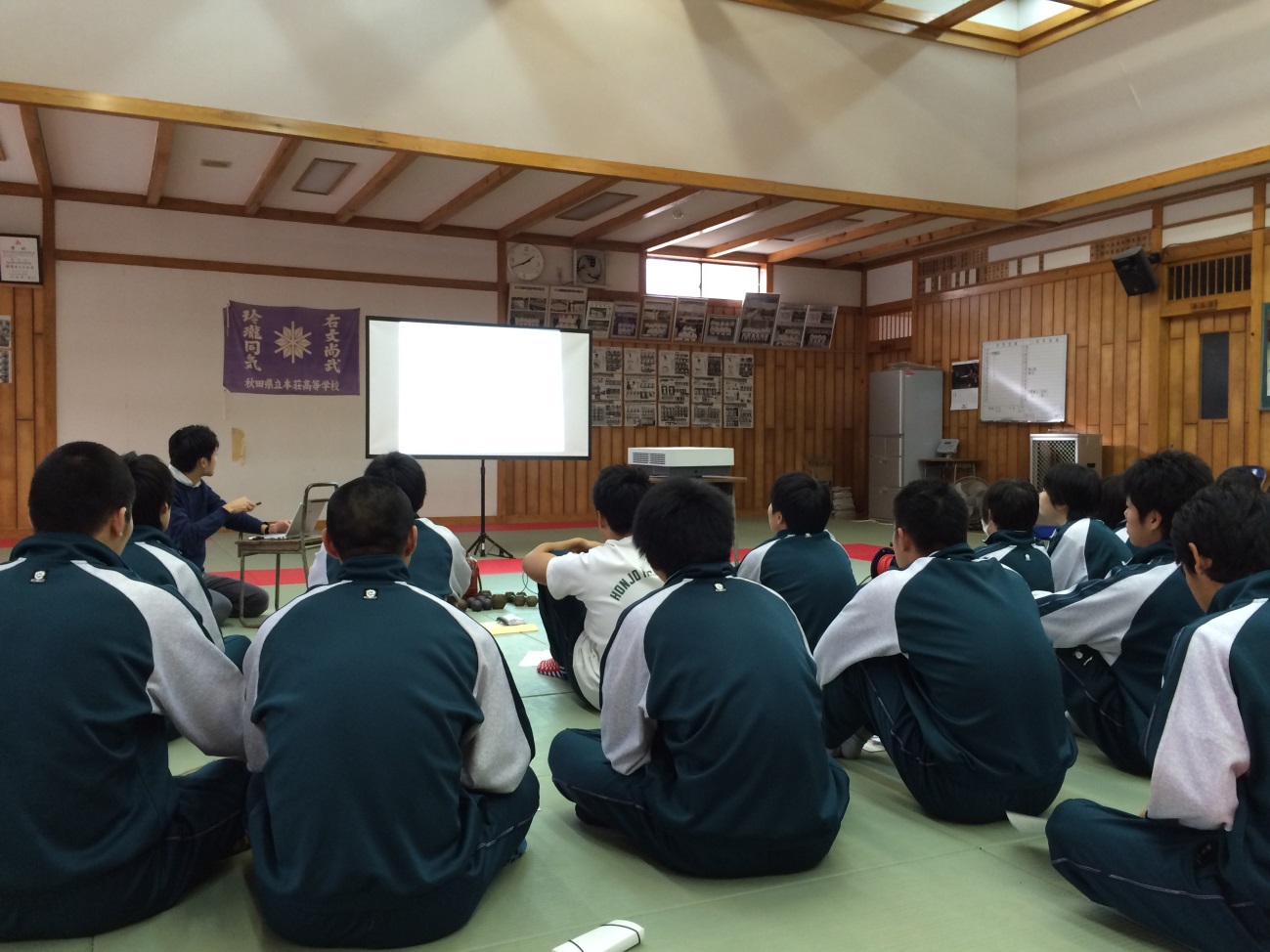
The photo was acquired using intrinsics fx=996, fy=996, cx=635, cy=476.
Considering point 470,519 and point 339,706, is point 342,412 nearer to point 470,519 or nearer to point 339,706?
point 470,519

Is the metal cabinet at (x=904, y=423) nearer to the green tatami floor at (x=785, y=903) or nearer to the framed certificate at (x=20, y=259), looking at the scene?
the framed certificate at (x=20, y=259)

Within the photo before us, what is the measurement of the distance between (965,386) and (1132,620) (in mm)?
8498

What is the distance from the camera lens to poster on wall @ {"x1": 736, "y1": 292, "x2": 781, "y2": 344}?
1134 centimetres

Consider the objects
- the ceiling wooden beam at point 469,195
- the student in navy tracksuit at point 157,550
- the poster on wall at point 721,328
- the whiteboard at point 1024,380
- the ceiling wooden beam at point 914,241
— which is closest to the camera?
the student in navy tracksuit at point 157,550

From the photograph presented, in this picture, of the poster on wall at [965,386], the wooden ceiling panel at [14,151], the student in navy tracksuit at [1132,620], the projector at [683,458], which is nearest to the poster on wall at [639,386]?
the projector at [683,458]

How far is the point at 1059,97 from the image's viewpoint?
8125 mm

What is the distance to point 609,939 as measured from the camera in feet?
5.93

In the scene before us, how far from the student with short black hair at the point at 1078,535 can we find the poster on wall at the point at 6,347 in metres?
8.26

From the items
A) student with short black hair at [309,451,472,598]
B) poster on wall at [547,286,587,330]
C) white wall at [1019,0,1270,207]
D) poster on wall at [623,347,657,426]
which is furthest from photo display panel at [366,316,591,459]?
white wall at [1019,0,1270,207]

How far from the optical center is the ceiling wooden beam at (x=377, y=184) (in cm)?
719

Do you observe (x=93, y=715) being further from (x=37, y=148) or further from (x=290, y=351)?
(x=290, y=351)

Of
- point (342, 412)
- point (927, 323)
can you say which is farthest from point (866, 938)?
point (927, 323)

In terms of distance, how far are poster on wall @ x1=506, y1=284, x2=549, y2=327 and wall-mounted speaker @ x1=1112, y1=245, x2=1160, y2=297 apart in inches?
212

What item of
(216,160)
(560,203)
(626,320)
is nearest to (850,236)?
(626,320)
